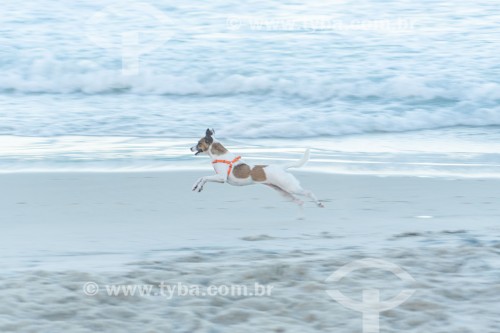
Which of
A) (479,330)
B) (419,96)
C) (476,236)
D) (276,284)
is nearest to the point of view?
(479,330)

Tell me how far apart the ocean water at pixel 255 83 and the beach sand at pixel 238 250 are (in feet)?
2.50

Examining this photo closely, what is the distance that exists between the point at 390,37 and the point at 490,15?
5.87 feet

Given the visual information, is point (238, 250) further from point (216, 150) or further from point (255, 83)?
point (255, 83)

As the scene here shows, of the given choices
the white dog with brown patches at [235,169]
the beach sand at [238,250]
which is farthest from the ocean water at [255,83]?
the white dog with brown patches at [235,169]

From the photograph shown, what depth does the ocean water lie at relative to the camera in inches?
286

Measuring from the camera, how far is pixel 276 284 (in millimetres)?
3307

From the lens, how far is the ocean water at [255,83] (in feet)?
23.8

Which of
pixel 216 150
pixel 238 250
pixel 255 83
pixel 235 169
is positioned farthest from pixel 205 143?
pixel 255 83

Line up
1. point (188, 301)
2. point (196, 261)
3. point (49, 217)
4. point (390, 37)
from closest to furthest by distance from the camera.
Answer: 1. point (188, 301)
2. point (196, 261)
3. point (49, 217)
4. point (390, 37)

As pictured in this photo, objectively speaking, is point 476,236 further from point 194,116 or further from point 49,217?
point 194,116

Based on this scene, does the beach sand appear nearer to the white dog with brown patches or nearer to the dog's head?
the white dog with brown patches

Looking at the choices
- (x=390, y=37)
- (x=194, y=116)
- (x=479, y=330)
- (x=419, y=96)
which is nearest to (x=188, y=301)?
(x=479, y=330)

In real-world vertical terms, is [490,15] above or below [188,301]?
above

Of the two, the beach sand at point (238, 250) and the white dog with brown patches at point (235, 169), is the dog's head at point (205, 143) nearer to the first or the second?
the white dog with brown patches at point (235, 169)
